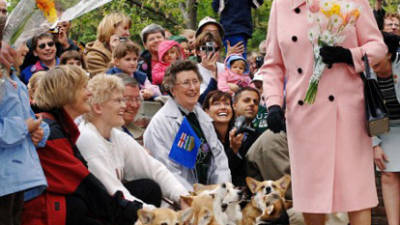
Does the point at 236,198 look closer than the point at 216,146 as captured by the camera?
Yes

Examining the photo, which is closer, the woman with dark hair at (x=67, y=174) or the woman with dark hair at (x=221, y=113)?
the woman with dark hair at (x=67, y=174)

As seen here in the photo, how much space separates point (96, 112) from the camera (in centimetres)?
584

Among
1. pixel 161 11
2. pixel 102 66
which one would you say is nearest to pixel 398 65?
pixel 102 66

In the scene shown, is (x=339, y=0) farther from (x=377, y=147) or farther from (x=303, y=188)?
(x=377, y=147)

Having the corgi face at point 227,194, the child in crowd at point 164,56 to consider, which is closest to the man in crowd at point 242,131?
the child in crowd at point 164,56

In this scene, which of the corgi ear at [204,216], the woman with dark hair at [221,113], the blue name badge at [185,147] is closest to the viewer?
the corgi ear at [204,216]

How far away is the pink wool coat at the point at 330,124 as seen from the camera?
5.17m

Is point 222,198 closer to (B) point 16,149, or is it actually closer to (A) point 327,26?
(A) point 327,26

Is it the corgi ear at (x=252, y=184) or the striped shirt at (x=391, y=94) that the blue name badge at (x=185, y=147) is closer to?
the corgi ear at (x=252, y=184)

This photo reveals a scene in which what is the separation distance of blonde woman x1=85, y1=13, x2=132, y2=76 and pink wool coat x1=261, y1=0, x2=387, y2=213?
3976 mm

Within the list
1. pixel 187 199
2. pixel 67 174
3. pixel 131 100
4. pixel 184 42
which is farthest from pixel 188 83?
pixel 184 42

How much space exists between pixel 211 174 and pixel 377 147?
1509 mm

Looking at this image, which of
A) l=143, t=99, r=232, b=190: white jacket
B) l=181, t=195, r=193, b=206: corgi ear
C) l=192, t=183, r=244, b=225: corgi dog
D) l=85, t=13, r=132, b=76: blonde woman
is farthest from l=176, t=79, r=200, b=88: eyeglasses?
l=85, t=13, r=132, b=76: blonde woman

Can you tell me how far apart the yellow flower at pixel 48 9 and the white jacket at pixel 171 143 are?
270 centimetres
